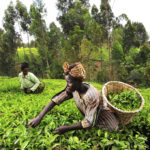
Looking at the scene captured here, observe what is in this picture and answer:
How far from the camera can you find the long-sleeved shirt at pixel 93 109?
1350 millimetres

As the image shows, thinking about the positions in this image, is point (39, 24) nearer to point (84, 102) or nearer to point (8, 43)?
point (8, 43)

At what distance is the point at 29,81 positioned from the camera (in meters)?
3.86

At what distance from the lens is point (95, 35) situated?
13.0 metres

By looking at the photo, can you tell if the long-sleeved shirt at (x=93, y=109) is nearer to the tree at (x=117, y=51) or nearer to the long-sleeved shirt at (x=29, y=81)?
the long-sleeved shirt at (x=29, y=81)

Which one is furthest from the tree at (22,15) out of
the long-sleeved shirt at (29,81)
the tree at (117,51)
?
the long-sleeved shirt at (29,81)

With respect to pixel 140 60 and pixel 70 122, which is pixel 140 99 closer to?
pixel 70 122

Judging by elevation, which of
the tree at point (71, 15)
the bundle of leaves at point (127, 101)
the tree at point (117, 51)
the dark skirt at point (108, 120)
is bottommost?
the dark skirt at point (108, 120)

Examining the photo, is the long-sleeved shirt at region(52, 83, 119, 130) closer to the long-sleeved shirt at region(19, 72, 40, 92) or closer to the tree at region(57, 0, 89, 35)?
the long-sleeved shirt at region(19, 72, 40, 92)

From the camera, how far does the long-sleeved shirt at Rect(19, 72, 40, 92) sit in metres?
3.79

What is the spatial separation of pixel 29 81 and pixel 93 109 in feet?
9.84

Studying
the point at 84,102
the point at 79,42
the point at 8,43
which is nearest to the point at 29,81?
the point at 84,102

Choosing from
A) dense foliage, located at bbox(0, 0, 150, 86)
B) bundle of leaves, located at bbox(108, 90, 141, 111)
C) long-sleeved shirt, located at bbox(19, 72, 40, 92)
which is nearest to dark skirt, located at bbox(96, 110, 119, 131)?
bundle of leaves, located at bbox(108, 90, 141, 111)

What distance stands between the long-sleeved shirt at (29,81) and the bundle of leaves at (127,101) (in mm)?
2753

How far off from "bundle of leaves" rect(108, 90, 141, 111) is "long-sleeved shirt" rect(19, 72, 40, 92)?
2753mm
